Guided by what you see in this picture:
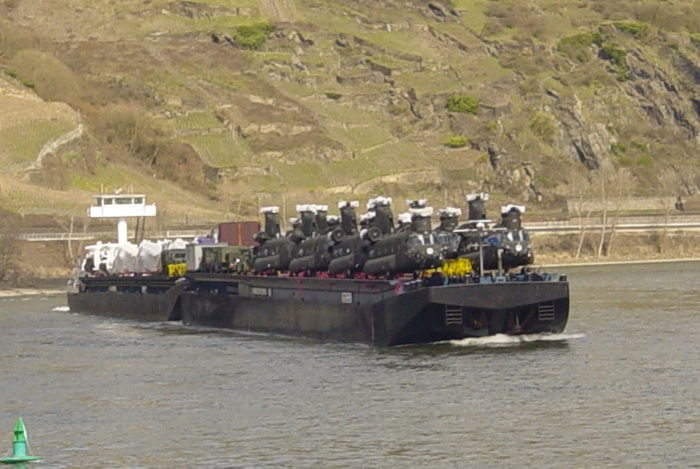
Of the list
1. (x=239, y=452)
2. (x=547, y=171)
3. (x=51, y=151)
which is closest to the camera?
(x=239, y=452)

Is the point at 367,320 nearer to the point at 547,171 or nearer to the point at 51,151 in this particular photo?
the point at 51,151

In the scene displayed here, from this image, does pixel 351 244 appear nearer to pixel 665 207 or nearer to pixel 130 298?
pixel 130 298

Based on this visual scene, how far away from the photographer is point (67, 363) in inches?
2579

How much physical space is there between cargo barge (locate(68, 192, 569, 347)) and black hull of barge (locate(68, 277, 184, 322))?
28.3ft

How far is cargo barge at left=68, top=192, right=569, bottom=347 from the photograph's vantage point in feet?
202

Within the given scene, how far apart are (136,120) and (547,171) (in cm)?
4921

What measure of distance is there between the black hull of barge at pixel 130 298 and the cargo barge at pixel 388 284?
8.62 metres

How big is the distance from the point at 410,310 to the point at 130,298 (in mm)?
36404

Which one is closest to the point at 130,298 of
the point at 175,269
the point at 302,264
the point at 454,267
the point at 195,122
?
the point at 175,269

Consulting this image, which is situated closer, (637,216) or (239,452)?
(239,452)

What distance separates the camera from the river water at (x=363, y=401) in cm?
4300

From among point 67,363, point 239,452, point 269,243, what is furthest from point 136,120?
point 239,452

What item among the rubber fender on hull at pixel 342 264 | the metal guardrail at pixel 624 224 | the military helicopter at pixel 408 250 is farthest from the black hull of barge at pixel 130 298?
the metal guardrail at pixel 624 224

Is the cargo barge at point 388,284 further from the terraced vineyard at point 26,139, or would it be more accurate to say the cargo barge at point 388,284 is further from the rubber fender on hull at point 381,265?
the terraced vineyard at point 26,139
